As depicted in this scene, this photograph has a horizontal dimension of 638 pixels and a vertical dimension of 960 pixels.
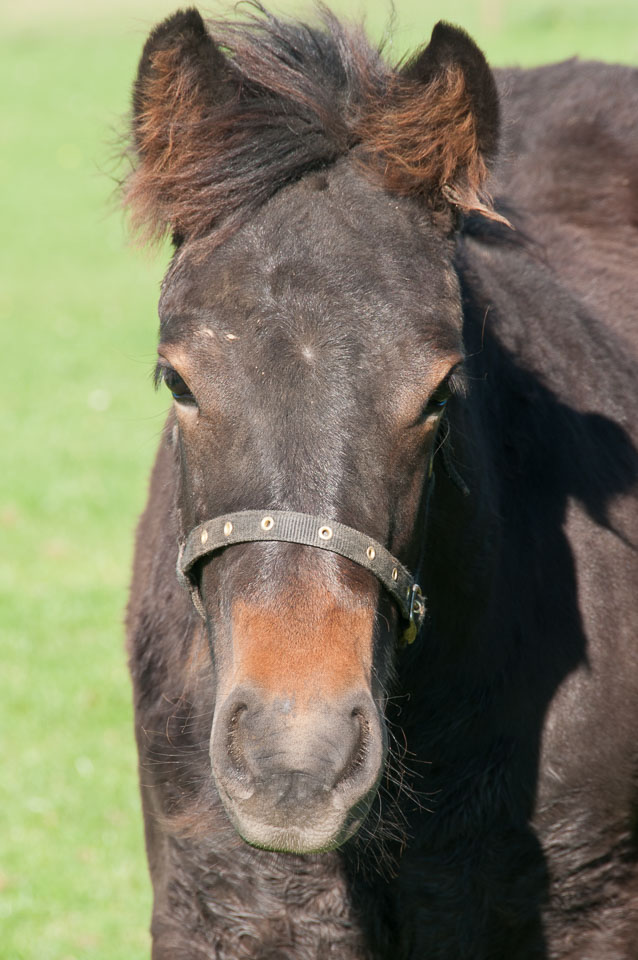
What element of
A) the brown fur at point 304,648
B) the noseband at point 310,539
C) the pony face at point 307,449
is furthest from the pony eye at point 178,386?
the brown fur at point 304,648

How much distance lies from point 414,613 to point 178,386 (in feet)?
2.34

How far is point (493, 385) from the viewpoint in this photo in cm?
325

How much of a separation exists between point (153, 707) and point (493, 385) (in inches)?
51.0

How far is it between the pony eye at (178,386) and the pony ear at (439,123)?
667 millimetres

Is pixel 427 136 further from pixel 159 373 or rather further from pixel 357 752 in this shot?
pixel 357 752

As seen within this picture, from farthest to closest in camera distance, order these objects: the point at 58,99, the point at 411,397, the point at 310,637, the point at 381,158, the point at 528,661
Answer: the point at 58,99
the point at 528,661
the point at 381,158
the point at 411,397
the point at 310,637

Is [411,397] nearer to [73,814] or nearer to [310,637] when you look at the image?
[310,637]

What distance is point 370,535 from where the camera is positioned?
7.91 ft

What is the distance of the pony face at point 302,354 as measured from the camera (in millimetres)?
2205

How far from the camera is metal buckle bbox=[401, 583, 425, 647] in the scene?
2588 mm

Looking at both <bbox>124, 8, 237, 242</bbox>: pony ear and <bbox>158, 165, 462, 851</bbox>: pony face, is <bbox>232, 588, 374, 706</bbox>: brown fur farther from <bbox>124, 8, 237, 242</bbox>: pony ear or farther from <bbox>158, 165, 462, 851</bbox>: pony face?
<bbox>124, 8, 237, 242</bbox>: pony ear

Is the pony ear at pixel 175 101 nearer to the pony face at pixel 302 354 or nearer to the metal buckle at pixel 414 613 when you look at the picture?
the pony face at pixel 302 354

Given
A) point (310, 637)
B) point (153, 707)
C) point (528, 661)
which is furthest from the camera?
point (153, 707)

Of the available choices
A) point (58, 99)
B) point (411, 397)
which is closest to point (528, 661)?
point (411, 397)
